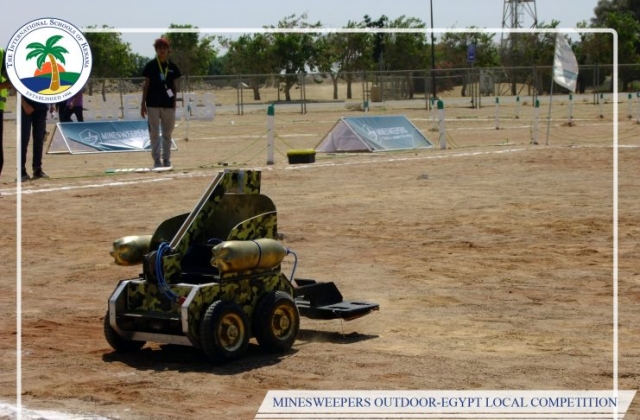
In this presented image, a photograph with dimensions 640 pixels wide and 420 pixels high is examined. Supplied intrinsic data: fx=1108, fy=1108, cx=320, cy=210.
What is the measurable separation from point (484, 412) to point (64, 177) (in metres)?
15.3

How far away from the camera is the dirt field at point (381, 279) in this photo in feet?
21.7

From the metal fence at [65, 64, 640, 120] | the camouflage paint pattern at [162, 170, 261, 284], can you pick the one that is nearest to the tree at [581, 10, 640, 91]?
the metal fence at [65, 64, 640, 120]

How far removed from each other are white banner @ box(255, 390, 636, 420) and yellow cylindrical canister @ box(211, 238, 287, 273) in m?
1.13

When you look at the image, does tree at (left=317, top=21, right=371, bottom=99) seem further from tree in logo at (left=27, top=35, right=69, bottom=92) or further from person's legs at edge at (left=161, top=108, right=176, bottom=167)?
tree in logo at (left=27, top=35, right=69, bottom=92)

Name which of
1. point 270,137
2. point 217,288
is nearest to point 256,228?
point 217,288

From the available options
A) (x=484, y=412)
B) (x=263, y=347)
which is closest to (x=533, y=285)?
(x=263, y=347)

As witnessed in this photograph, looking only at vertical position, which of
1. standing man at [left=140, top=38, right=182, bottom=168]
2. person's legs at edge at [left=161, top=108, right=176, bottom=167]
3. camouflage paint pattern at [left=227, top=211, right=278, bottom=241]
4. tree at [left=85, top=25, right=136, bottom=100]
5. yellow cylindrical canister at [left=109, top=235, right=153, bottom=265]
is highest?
tree at [left=85, top=25, right=136, bottom=100]

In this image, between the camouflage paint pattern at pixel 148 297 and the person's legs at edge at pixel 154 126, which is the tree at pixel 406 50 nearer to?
the person's legs at edge at pixel 154 126

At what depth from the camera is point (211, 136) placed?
35.8 metres

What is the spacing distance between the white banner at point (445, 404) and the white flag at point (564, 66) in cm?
2289

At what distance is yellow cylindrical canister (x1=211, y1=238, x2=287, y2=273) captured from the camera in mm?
7160

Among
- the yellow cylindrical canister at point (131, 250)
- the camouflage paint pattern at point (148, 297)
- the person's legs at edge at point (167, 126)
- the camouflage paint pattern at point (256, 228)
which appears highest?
the person's legs at edge at point (167, 126)

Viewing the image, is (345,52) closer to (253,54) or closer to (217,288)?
(253,54)

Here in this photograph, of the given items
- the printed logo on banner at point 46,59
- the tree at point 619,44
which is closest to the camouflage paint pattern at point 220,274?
the printed logo on banner at point 46,59
